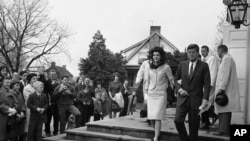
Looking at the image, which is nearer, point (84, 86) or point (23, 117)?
point (23, 117)

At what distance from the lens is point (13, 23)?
26.5 meters

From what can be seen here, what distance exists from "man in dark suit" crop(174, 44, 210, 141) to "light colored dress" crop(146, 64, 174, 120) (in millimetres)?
493

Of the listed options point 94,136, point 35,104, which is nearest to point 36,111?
point 35,104

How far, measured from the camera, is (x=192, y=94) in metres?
4.90

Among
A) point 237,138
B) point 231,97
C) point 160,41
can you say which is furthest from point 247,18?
point 160,41

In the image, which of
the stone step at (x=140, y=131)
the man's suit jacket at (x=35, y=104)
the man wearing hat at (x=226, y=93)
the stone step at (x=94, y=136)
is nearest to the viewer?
the man wearing hat at (x=226, y=93)

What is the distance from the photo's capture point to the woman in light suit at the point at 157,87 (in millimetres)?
5422

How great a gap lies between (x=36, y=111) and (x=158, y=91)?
119 inches

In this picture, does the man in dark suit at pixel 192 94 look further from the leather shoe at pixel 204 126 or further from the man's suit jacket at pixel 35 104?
the man's suit jacket at pixel 35 104

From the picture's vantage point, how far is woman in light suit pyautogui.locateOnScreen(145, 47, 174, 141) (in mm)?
5422

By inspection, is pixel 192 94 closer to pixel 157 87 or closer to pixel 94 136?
pixel 157 87

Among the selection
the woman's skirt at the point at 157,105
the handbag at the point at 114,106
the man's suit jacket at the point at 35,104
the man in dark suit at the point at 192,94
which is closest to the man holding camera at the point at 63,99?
the man's suit jacket at the point at 35,104

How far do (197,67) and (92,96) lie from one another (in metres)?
5.62

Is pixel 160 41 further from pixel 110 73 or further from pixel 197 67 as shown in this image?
pixel 197 67
